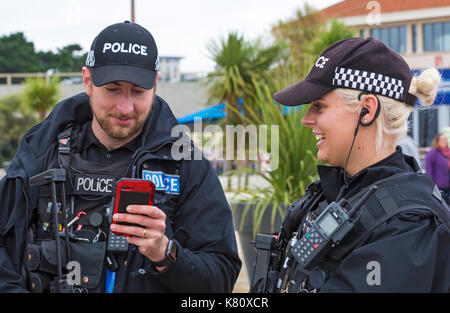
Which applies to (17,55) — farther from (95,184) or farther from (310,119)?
(310,119)

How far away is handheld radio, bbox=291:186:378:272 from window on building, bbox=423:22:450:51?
2124 centimetres

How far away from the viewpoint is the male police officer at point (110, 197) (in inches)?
74.0

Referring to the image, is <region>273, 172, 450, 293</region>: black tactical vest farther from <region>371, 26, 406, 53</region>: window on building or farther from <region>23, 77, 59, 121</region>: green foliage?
<region>371, 26, 406, 53</region>: window on building

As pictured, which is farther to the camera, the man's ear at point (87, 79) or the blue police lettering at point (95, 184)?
the man's ear at point (87, 79)

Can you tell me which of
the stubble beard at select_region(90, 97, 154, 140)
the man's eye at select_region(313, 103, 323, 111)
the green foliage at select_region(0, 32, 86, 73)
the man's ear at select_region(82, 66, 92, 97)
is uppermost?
the green foliage at select_region(0, 32, 86, 73)

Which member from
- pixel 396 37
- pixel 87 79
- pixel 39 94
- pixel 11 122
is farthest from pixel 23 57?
pixel 87 79

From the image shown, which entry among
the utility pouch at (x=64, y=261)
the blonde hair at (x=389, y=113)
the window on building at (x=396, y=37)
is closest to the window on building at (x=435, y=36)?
the window on building at (x=396, y=37)

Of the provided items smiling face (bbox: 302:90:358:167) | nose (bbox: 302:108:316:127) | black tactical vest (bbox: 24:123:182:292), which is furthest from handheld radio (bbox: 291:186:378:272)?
black tactical vest (bbox: 24:123:182:292)

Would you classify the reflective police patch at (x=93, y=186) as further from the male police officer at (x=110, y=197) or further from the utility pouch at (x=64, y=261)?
the utility pouch at (x=64, y=261)

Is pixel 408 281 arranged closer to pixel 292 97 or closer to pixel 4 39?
pixel 292 97

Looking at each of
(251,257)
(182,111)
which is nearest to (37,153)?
(251,257)

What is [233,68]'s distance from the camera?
9.80m

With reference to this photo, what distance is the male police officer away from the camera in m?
1.88
